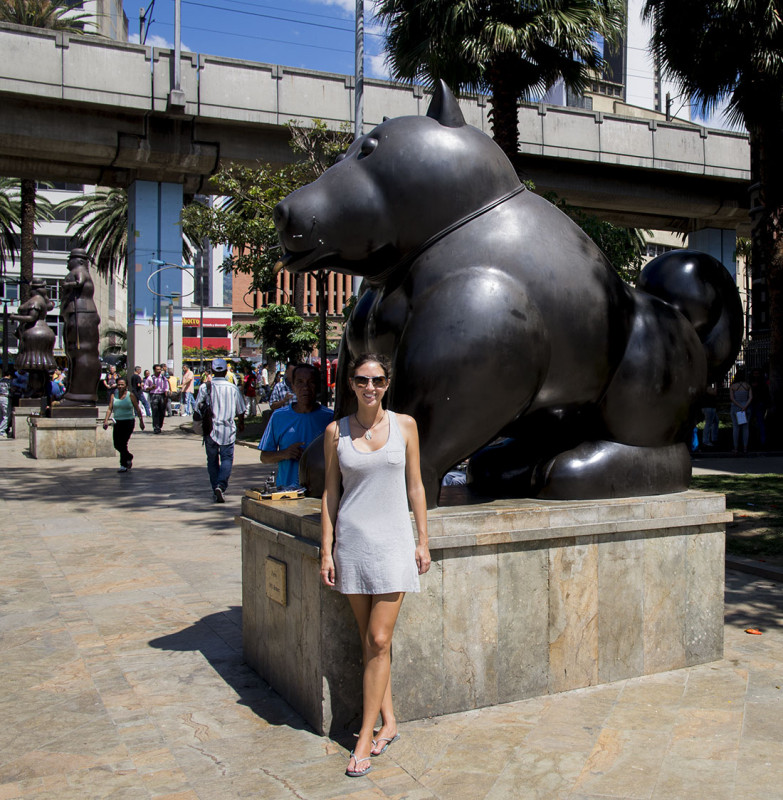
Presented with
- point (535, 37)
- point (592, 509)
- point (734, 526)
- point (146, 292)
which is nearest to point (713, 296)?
point (592, 509)

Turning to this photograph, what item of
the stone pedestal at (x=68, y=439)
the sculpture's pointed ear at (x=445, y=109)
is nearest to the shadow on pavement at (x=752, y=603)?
the sculpture's pointed ear at (x=445, y=109)

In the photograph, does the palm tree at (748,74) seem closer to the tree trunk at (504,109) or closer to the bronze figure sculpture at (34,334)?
the tree trunk at (504,109)

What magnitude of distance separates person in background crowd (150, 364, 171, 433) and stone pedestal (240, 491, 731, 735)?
1785cm

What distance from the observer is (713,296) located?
4.44 metres

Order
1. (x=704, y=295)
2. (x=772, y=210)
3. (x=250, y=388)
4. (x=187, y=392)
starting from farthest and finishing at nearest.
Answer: (x=187, y=392) < (x=250, y=388) < (x=772, y=210) < (x=704, y=295)

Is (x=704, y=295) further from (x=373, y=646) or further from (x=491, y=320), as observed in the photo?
(x=373, y=646)

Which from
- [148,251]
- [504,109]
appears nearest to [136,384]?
[148,251]

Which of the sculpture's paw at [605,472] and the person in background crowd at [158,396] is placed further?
the person in background crowd at [158,396]

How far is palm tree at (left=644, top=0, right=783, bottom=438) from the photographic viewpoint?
14828 mm

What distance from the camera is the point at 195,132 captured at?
73.7 ft

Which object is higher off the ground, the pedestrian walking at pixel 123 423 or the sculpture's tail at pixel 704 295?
the sculpture's tail at pixel 704 295

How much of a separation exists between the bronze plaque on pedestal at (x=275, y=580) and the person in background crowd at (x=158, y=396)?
18216 millimetres

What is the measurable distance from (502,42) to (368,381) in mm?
12312

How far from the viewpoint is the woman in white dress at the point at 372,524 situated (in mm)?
3072
